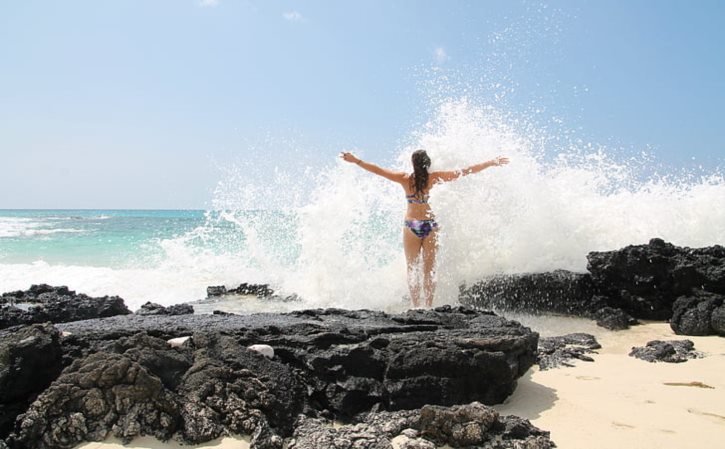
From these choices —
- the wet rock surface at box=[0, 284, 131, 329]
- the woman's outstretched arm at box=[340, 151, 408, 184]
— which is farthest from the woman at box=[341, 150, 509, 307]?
the wet rock surface at box=[0, 284, 131, 329]

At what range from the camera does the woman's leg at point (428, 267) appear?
6.52m

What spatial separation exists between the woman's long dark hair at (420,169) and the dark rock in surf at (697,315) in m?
3.14

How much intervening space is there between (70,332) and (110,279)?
401 inches

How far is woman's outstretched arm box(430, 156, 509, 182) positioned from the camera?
6.42 meters

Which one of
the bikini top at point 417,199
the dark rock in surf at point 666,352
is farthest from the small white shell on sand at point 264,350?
the bikini top at point 417,199

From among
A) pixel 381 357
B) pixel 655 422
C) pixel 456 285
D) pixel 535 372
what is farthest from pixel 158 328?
pixel 456 285

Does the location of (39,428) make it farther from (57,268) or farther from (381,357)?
(57,268)

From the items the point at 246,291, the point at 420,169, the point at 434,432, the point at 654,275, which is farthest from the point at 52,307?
the point at 654,275

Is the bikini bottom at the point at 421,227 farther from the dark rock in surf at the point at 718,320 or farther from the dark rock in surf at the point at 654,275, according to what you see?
the dark rock in surf at the point at 718,320

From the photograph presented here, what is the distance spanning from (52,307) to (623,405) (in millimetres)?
5212

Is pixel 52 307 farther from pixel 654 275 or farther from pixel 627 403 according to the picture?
pixel 654 275

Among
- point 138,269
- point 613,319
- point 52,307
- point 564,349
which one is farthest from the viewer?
point 138,269

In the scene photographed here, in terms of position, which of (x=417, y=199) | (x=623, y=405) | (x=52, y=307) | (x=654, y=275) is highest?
(x=417, y=199)

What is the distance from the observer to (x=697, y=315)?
5.34 metres
